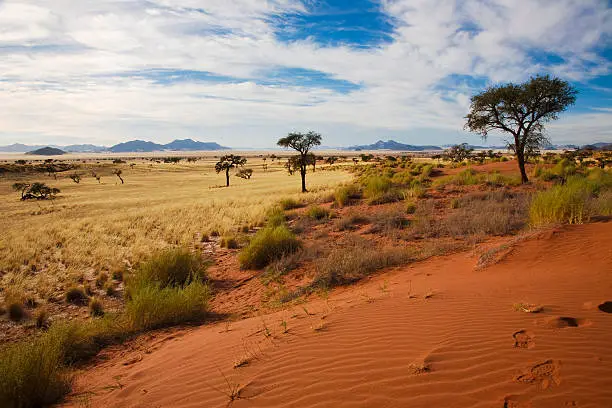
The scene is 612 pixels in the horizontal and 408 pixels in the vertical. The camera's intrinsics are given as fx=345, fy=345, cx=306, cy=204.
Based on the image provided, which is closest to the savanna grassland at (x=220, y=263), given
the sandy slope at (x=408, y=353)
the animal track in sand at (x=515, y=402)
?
the sandy slope at (x=408, y=353)

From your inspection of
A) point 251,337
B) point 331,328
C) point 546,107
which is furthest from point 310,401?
point 546,107

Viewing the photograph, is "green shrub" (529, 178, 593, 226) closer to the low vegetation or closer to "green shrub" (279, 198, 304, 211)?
the low vegetation

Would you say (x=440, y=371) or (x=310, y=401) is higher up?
(x=440, y=371)

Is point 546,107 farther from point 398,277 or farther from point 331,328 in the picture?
point 331,328

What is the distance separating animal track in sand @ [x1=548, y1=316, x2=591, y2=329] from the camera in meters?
4.18

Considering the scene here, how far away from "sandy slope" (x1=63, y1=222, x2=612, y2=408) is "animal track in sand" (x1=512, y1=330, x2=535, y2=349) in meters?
0.01

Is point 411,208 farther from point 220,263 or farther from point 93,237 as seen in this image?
point 93,237

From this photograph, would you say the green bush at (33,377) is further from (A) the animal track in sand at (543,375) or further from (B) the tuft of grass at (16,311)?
(A) the animal track in sand at (543,375)

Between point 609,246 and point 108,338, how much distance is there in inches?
399

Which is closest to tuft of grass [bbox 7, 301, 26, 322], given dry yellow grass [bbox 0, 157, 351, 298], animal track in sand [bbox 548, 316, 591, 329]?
dry yellow grass [bbox 0, 157, 351, 298]

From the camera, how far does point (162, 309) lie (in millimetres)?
7043

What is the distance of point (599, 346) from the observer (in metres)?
3.63

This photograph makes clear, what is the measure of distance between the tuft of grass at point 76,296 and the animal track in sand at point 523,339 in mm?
9833

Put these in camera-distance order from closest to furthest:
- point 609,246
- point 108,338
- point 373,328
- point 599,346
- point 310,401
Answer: point 310,401
point 599,346
point 373,328
point 108,338
point 609,246
